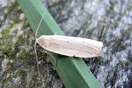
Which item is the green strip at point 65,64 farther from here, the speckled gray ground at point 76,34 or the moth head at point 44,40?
the speckled gray ground at point 76,34

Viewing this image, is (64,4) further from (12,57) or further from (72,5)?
(12,57)

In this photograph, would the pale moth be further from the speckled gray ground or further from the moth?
the speckled gray ground

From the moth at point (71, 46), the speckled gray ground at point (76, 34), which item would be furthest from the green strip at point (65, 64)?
the speckled gray ground at point (76, 34)

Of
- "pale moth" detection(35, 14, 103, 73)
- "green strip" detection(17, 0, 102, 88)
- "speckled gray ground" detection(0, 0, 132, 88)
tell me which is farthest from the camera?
"speckled gray ground" detection(0, 0, 132, 88)

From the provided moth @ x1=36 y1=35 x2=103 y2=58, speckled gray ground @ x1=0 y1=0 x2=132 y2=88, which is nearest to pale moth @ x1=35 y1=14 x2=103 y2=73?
moth @ x1=36 y1=35 x2=103 y2=58

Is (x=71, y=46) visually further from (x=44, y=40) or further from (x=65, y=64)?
(x=44, y=40)

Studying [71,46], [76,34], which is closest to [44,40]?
[71,46]

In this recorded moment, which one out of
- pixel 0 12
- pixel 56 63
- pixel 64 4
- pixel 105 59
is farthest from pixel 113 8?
pixel 0 12
